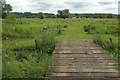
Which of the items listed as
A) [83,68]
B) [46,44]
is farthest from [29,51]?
[83,68]

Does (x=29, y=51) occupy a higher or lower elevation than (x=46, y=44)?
lower

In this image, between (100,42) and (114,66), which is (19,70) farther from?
(100,42)

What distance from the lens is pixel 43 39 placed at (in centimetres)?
955

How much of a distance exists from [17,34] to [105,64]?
9426 millimetres

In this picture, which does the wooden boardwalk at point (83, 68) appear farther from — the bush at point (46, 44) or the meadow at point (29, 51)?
the bush at point (46, 44)

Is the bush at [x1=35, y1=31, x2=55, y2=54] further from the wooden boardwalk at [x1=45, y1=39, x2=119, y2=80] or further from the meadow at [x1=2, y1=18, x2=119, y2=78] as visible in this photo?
the wooden boardwalk at [x1=45, y1=39, x2=119, y2=80]

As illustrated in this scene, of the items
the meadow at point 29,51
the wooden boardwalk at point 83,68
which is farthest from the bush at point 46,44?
the wooden boardwalk at point 83,68

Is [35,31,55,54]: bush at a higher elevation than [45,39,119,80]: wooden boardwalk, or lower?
higher

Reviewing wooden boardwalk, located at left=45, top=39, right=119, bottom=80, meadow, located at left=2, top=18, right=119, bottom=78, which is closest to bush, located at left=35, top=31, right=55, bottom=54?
meadow, located at left=2, top=18, right=119, bottom=78

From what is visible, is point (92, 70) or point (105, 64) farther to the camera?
point (105, 64)

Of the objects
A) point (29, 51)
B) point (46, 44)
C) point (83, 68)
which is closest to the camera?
point (83, 68)

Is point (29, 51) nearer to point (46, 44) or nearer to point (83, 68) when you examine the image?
point (46, 44)

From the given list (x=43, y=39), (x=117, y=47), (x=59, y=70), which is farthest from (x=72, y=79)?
(x=117, y=47)

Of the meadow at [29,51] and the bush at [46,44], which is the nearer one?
the meadow at [29,51]
